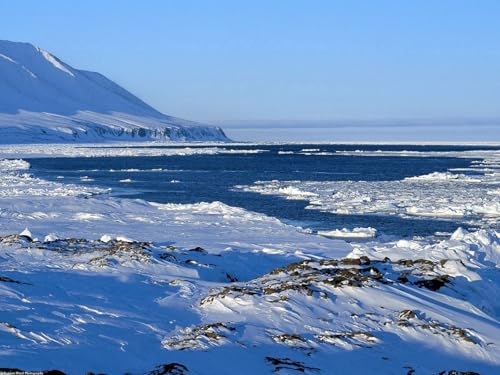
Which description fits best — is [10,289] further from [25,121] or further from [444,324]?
[25,121]

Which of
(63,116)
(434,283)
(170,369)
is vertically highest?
(63,116)

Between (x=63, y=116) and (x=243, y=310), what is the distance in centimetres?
15885

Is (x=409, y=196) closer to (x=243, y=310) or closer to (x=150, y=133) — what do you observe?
(x=243, y=310)

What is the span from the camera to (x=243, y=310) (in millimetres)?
8914

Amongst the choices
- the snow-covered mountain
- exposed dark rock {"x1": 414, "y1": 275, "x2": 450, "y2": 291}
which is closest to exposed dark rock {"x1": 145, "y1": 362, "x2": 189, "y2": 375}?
exposed dark rock {"x1": 414, "y1": 275, "x2": 450, "y2": 291}

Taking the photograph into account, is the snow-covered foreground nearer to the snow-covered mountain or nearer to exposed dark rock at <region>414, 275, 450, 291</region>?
exposed dark rock at <region>414, 275, 450, 291</region>

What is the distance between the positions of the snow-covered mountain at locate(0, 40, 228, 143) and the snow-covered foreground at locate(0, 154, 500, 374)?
Answer: 115 meters

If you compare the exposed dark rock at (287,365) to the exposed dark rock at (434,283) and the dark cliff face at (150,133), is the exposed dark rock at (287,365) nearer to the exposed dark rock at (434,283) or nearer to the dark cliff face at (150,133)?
the exposed dark rock at (434,283)

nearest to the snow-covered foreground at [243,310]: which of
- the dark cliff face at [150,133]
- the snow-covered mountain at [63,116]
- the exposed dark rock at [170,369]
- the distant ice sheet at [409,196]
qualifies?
the exposed dark rock at [170,369]

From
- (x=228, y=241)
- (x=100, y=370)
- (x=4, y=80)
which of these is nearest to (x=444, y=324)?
(x=100, y=370)

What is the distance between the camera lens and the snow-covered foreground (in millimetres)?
7250

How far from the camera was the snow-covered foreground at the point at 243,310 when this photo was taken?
7.25 m

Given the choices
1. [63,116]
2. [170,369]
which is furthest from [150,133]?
[170,369]

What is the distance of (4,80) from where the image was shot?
180m
